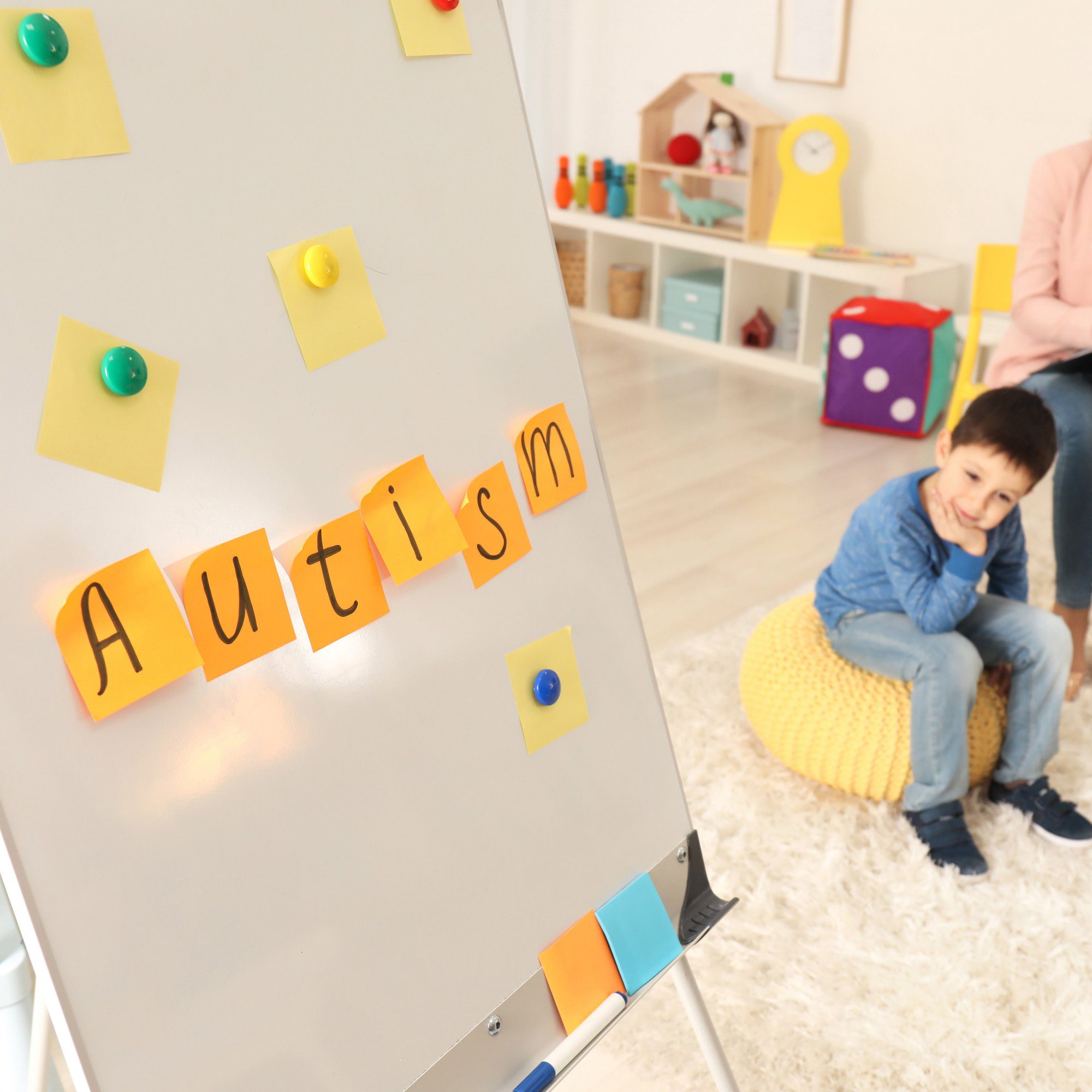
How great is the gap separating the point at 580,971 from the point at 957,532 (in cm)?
102

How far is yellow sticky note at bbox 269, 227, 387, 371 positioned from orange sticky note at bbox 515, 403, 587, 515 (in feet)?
0.46

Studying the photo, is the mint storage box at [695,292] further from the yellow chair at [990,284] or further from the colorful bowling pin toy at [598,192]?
the yellow chair at [990,284]

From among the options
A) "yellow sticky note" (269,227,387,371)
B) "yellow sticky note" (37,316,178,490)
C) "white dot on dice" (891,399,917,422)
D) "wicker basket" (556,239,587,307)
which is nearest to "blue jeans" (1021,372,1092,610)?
"white dot on dice" (891,399,917,422)

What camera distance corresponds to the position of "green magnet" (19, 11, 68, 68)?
530 mm

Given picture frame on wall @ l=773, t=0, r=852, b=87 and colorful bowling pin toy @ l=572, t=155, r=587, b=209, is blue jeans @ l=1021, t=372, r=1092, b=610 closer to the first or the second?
picture frame on wall @ l=773, t=0, r=852, b=87

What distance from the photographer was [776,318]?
4195 mm

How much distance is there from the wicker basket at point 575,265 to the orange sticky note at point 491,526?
12.8ft

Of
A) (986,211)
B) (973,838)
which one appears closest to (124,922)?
(973,838)

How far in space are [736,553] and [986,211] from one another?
1690mm

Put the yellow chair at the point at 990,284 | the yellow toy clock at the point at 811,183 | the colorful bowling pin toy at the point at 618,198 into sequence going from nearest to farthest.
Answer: the yellow chair at the point at 990,284 → the yellow toy clock at the point at 811,183 → the colorful bowling pin toy at the point at 618,198

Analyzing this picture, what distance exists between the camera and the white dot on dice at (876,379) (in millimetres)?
3324

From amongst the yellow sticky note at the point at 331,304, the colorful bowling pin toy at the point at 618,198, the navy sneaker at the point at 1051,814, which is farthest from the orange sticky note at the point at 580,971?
the colorful bowling pin toy at the point at 618,198

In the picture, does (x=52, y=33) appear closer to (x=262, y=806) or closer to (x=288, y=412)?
(x=288, y=412)

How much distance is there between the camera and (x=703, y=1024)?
0.89 meters
